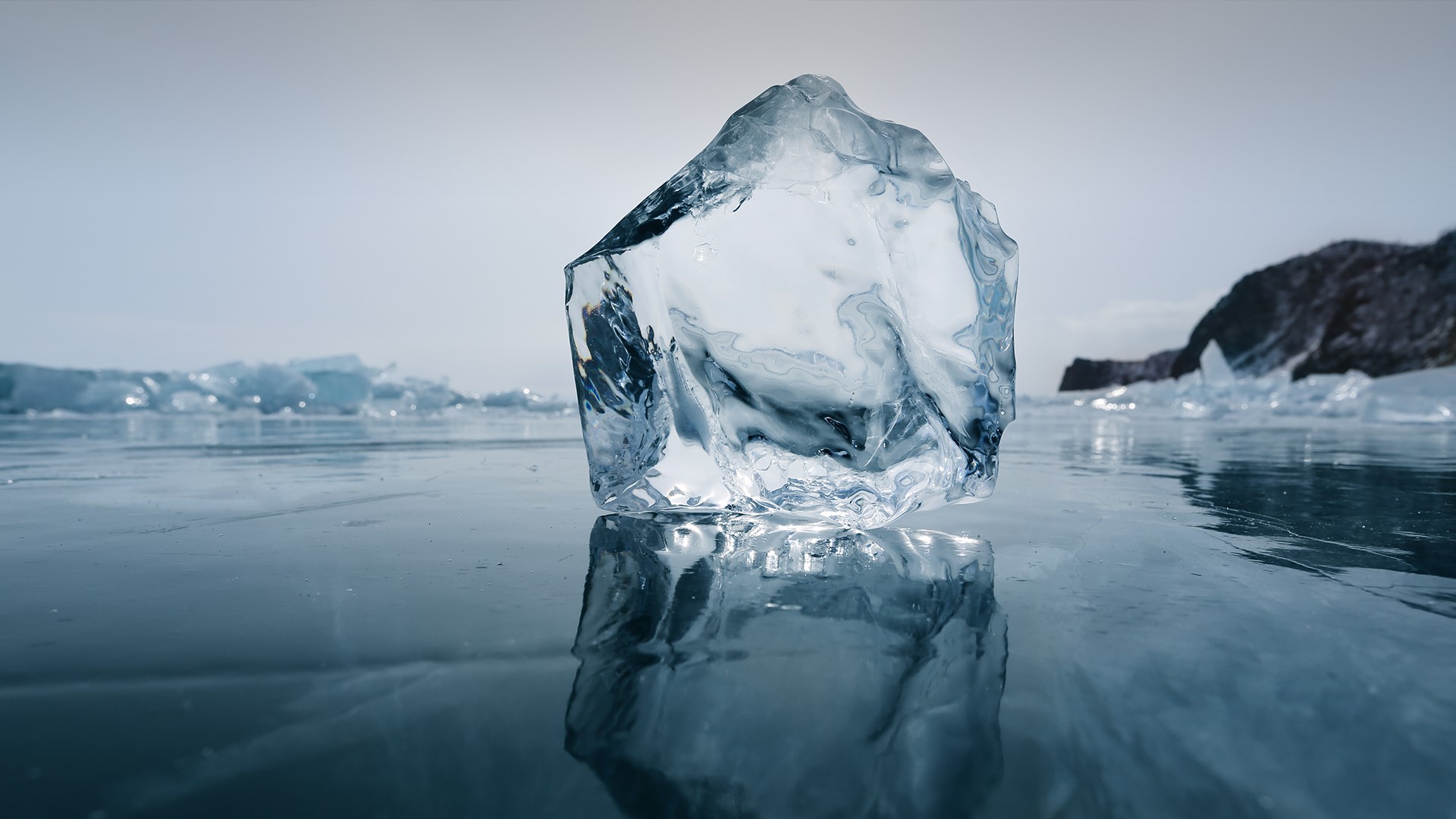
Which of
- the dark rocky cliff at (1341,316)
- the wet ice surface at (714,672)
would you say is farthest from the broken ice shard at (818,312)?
the dark rocky cliff at (1341,316)

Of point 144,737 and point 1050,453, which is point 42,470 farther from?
point 1050,453

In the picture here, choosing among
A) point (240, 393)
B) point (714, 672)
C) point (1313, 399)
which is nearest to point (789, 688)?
point (714, 672)

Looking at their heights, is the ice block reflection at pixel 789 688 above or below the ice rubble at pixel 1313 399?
below

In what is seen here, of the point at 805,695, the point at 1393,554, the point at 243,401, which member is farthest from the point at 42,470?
the point at 243,401

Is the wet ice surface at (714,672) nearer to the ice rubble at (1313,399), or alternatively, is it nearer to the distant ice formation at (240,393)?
the ice rubble at (1313,399)

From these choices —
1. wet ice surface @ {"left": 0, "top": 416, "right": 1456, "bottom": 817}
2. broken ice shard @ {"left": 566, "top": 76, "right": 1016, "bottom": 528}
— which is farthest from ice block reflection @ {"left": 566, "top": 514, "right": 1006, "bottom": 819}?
broken ice shard @ {"left": 566, "top": 76, "right": 1016, "bottom": 528}

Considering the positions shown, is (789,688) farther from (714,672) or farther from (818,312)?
(818,312)
